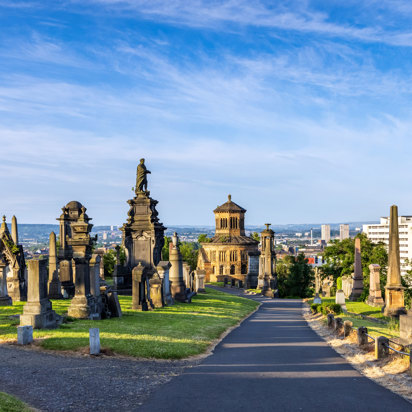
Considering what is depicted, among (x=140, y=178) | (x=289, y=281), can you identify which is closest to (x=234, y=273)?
(x=289, y=281)

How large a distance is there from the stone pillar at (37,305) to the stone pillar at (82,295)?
2.09 meters

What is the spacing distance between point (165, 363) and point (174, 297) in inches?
632

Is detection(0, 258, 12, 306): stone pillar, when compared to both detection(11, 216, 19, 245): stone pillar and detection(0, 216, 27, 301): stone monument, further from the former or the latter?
detection(11, 216, 19, 245): stone pillar

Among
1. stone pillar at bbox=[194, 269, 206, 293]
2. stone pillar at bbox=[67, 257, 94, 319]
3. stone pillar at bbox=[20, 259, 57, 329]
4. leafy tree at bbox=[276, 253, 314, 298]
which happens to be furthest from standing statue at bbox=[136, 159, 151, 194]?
leafy tree at bbox=[276, 253, 314, 298]

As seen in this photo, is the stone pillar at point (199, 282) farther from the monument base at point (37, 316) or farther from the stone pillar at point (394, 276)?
the monument base at point (37, 316)

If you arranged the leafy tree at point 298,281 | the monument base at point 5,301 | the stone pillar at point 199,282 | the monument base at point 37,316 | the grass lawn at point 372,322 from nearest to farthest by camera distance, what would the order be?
A: the monument base at point 37,316 → the grass lawn at point 372,322 → the monument base at point 5,301 → the stone pillar at point 199,282 → the leafy tree at point 298,281

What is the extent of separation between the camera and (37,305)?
15.8m

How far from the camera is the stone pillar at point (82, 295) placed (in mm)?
18453

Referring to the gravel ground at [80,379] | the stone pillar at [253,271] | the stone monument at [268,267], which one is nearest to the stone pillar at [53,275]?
the gravel ground at [80,379]

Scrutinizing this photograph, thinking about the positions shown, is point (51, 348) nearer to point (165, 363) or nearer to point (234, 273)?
point (165, 363)

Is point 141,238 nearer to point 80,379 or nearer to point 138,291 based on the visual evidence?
point 138,291

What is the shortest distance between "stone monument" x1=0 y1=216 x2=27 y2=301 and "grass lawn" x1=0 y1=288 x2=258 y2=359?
4.43 meters

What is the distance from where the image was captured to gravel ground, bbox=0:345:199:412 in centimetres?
916

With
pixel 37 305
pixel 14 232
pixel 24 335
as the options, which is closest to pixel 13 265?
pixel 14 232
